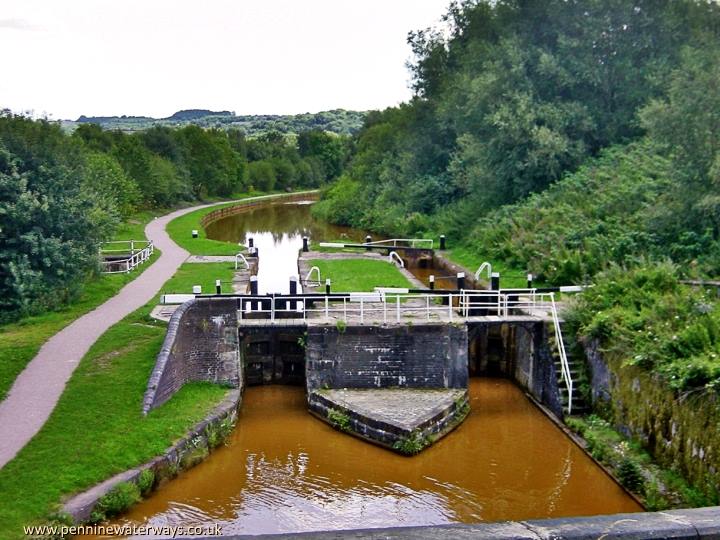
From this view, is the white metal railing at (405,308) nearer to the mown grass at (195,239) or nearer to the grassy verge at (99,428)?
the grassy verge at (99,428)

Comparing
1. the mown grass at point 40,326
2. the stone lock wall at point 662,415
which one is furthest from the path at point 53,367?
the stone lock wall at point 662,415

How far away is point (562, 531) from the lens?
12.0 ft

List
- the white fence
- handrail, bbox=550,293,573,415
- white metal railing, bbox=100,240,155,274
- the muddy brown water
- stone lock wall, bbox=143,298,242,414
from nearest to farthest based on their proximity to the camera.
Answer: the muddy brown water < handrail, bbox=550,293,573,415 < stone lock wall, bbox=143,298,242,414 < the white fence < white metal railing, bbox=100,240,155,274

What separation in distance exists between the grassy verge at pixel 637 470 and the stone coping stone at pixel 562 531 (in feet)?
26.2

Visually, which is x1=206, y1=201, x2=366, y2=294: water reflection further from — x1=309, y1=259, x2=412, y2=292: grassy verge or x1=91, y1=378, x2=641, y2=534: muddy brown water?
x1=91, y1=378, x2=641, y2=534: muddy brown water

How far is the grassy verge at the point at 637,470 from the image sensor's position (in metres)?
11.3

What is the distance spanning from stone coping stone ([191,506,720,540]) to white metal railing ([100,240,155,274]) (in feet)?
73.8

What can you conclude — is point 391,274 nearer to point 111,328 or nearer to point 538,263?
point 538,263

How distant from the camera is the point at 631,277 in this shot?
55.7 ft

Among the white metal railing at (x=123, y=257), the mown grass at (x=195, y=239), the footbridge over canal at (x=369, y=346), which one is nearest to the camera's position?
the footbridge over canal at (x=369, y=346)

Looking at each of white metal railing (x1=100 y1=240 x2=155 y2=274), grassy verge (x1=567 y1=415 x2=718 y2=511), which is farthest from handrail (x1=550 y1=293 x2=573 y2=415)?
white metal railing (x1=100 y1=240 x2=155 y2=274)

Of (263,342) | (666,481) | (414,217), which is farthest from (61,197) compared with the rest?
(414,217)

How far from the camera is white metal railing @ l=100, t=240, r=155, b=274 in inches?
1063

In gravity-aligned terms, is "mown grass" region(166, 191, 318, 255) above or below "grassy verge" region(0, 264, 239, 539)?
above
